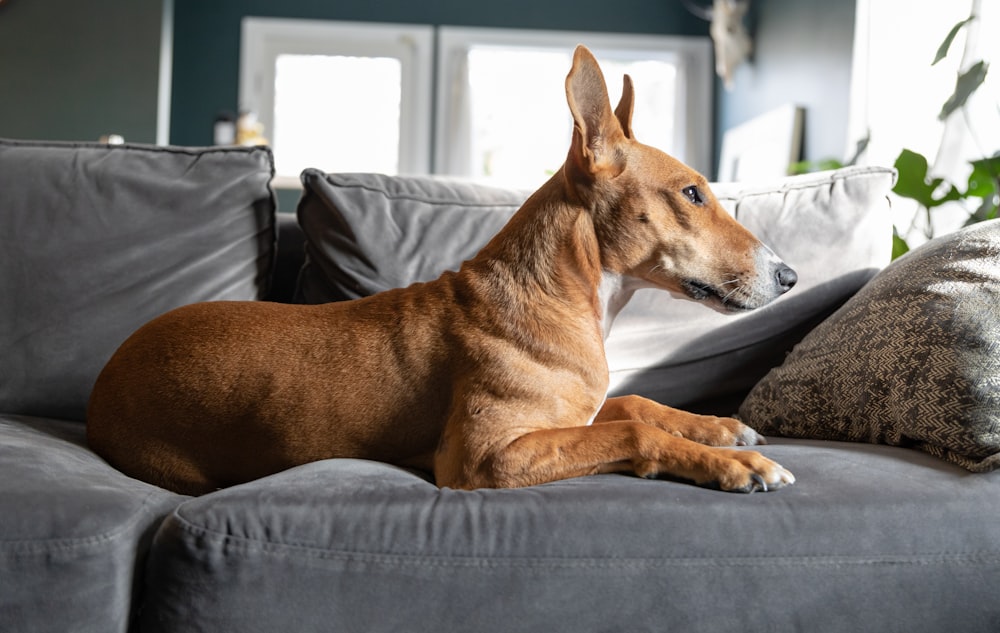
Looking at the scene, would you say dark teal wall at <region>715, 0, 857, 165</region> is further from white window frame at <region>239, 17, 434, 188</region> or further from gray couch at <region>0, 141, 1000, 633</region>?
gray couch at <region>0, 141, 1000, 633</region>

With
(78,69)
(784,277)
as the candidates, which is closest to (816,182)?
(784,277)

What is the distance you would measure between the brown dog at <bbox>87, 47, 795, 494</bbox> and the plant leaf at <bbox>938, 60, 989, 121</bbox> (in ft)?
5.46

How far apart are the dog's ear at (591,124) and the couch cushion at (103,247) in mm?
936

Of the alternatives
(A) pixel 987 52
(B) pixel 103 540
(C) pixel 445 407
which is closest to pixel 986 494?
(C) pixel 445 407

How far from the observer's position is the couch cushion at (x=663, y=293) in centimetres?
210

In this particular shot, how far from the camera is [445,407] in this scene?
1.57 metres

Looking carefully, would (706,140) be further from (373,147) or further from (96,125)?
(96,125)

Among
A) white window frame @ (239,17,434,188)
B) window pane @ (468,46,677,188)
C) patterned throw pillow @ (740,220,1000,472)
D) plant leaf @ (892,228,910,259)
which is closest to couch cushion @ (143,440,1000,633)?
patterned throw pillow @ (740,220,1000,472)

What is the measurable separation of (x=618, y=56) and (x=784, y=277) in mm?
6412

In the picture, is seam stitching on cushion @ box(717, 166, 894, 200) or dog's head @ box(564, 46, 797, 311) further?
seam stitching on cushion @ box(717, 166, 894, 200)

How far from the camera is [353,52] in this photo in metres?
7.59

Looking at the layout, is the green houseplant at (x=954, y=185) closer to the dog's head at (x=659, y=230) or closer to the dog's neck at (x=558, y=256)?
the dog's head at (x=659, y=230)

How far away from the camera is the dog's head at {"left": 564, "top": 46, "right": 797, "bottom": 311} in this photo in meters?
1.61

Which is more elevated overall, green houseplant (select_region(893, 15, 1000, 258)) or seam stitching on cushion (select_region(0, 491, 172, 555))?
green houseplant (select_region(893, 15, 1000, 258))
